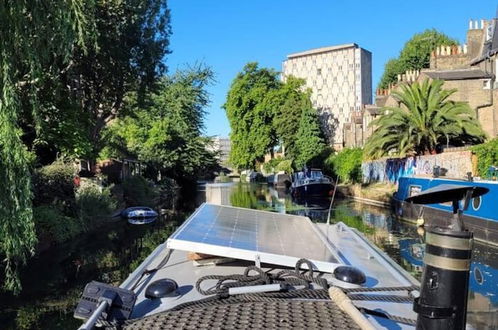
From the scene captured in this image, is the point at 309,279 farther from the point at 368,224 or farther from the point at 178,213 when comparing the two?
the point at 178,213

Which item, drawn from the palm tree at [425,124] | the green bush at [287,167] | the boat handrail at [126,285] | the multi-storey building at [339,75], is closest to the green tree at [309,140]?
the green bush at [287,167]

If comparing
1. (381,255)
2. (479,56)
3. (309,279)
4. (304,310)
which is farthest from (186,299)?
(479,56)

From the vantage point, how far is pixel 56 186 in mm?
20578

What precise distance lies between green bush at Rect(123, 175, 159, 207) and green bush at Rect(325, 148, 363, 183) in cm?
1673

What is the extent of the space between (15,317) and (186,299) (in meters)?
7.06

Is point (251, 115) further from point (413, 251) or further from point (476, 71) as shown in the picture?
point (413, 251)

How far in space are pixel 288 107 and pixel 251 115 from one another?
21.3 feet

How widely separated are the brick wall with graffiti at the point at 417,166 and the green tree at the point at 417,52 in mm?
25436

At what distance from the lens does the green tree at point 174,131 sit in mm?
46062

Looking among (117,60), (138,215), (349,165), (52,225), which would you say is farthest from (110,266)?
(349,165)

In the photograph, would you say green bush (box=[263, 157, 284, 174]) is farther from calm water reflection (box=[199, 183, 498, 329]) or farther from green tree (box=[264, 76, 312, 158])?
calm water reflection (box=[199, 183, 498, 329])

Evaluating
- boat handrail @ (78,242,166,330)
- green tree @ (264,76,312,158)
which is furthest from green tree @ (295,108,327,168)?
boat handrail @ (78,242,166,330)

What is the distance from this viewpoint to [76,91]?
2623 centimetres

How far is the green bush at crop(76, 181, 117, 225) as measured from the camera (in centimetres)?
2136
